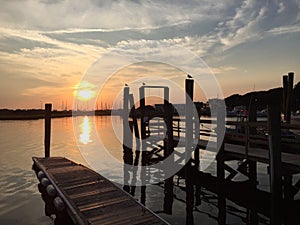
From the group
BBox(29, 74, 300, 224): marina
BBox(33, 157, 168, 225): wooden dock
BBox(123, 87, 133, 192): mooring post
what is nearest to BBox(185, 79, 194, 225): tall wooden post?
BBox(29, 74, 300, 224): marina

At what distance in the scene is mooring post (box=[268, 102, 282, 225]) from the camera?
7.11 meters

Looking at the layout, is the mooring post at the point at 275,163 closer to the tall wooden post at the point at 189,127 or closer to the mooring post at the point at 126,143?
the tall wooden post at the point at 189,127

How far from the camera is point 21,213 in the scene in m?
10.8

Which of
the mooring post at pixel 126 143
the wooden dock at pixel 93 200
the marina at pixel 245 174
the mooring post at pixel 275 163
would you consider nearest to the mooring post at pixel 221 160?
the marina at pixel 245 174

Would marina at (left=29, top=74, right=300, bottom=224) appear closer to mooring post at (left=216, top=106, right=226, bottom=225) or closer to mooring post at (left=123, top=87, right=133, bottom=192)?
mooring post at (left=216, top=106, right=226, bottom=225)

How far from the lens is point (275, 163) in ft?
23.7

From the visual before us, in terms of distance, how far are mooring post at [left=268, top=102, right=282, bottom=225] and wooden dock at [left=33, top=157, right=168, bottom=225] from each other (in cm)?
306

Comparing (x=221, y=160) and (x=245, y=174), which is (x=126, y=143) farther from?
(x=245, y=174)

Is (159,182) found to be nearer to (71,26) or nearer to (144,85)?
(144,85)

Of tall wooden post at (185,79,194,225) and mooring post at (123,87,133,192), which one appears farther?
mooring post at (123,87,133,192)

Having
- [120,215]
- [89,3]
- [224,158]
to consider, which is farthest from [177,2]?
[120,215]

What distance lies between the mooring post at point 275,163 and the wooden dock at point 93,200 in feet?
10.0

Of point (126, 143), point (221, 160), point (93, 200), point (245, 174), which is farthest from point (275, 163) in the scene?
point (126, 143)

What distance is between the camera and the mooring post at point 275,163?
23.3 feet
